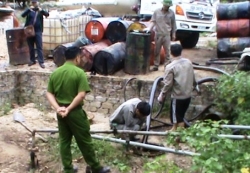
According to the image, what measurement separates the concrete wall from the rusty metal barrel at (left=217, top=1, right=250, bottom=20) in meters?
2.68

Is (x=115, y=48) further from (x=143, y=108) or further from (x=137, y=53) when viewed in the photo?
(x=143, y=108)

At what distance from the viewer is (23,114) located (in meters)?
8.52

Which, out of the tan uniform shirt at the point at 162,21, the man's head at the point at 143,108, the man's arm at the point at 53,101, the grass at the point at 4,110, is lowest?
the grass at the point at 4,110

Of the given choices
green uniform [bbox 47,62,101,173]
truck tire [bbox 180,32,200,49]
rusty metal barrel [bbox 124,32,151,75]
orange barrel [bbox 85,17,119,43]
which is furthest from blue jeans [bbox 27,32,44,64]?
green uniform [bbox 47,62,101,173]

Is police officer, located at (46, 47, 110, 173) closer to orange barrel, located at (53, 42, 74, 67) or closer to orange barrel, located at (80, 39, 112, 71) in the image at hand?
orange barrel, located at (80, 39, 112, 71)

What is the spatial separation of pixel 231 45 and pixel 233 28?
391 mm

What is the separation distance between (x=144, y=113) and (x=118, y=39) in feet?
15.2

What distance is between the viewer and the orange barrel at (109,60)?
10.2 metres

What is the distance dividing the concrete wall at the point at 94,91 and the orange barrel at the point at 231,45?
2165 mm

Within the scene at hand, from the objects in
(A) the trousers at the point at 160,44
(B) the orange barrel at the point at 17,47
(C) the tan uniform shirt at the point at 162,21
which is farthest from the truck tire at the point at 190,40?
(B) the orange barrel at the point at 17,47

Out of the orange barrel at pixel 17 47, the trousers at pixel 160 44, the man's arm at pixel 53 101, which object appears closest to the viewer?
the man's arm at pixel 53 101

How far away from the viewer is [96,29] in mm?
11000

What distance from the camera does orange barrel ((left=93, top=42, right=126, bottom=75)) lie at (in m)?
10.2

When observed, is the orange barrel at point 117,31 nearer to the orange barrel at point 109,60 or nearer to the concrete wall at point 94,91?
the orange barrel at point 109,60
